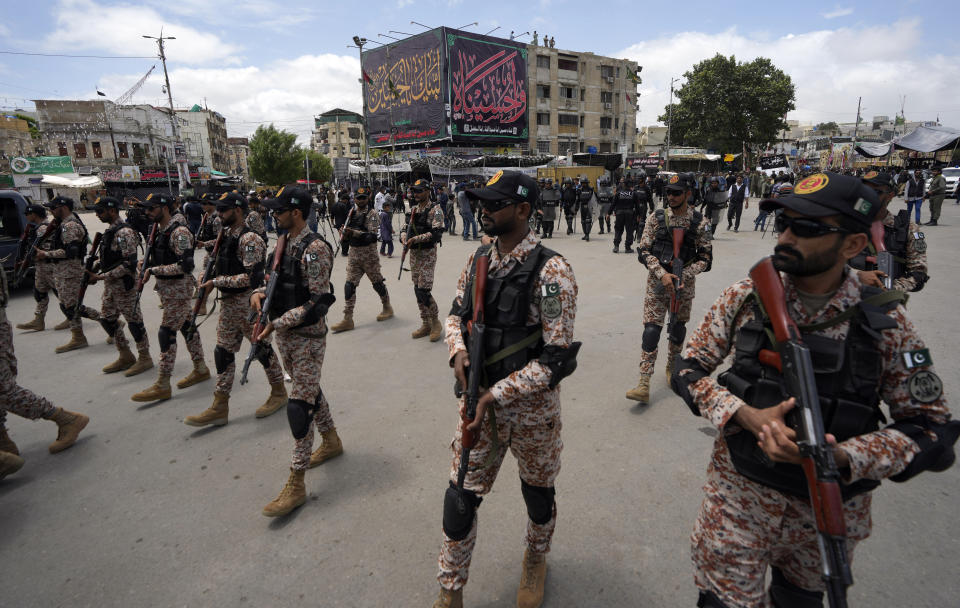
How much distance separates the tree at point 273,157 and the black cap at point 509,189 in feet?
195

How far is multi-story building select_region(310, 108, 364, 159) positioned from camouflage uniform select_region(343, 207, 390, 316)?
79669 mm

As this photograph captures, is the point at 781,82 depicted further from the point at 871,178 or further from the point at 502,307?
the point at 502,307

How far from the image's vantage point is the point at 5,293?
Answer: 12.4ft

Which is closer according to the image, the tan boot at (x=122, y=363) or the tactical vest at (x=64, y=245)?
the tan boot at (x=122, y=363)

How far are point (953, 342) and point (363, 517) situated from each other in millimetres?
6690

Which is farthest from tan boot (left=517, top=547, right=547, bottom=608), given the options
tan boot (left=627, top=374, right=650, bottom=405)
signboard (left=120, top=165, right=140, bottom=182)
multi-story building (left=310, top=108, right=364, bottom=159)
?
multi-story building (left=310, top=108, right=364, bottom=159)

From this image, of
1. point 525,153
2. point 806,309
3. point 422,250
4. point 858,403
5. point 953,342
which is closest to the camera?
point 858,403

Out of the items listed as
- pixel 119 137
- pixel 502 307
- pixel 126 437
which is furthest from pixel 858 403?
pixel 119 137

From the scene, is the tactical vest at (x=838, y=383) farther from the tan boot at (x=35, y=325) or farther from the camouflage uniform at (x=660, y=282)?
the tan boot at (x=35, y=325)

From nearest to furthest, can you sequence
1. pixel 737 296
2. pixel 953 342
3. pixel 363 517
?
pixel 737 296
pixel 363 517
pixel 953 342

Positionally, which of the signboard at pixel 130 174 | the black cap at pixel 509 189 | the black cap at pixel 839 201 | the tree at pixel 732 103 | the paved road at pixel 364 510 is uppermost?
the tree at pixel 732 103

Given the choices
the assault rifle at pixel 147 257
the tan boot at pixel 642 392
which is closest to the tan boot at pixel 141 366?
the assault rifle at pixel 147 257

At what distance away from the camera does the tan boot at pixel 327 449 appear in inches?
141

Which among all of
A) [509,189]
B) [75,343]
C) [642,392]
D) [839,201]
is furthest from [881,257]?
[75,343]
